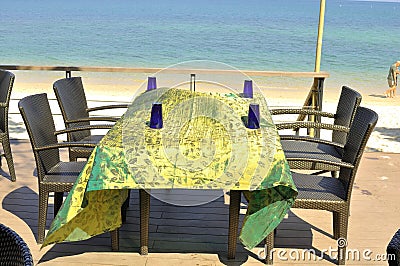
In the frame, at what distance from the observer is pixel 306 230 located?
11.6 feet

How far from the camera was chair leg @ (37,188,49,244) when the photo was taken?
318cm

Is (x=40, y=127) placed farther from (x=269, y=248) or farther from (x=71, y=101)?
(x=269, y=248)

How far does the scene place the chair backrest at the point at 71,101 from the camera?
3.84 m

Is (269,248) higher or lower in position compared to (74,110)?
lower

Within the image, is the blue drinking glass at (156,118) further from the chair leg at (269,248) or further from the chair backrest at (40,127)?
the chair leg at (269,248)

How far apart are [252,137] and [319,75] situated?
2.21 meters

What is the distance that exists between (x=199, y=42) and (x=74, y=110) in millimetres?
26299

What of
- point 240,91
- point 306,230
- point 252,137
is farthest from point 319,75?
point 252,137

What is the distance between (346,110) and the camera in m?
3.94

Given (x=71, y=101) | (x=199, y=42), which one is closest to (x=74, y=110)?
(x=71, y=101)

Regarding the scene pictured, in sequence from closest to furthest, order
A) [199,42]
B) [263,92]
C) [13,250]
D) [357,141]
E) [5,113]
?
[13,250], [357,141], [5,113], [263,92], [199,42]

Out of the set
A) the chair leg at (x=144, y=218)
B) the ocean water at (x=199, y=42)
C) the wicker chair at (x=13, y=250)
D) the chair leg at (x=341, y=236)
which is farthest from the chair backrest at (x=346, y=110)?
the ocean water at (x=199, y=42)

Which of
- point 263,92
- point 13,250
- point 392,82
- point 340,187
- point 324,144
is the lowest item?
point 263,92

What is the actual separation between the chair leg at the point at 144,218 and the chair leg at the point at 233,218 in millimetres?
457
